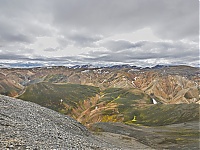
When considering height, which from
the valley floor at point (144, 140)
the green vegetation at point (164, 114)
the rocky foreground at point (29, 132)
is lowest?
the green vegetation at point (164, 114)

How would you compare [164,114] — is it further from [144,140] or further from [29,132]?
[29,132]

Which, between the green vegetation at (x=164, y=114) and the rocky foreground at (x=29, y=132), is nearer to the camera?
the rocky foreground at (x=29, y=132)

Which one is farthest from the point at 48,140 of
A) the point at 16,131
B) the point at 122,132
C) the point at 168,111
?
the point at 168,111

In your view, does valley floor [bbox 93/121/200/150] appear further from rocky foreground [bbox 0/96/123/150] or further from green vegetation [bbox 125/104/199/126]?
green vegetation [bbox 125/104/199/126]

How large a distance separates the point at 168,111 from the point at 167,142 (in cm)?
9973

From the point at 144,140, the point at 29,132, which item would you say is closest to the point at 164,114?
the point at 144,140

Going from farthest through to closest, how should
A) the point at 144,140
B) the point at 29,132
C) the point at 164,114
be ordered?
the point at 164,114, the point at 144,140, the point at 29,132

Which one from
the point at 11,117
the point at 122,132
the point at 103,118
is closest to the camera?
the point at 11,117

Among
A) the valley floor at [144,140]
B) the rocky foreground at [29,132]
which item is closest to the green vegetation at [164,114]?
the valley floor at [144,140]

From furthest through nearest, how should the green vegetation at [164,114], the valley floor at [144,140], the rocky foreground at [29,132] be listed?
the green vegetation at [164,114] → the valley floor at [144,140] → the rocky foreground at [29,132]

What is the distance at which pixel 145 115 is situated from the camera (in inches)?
7165

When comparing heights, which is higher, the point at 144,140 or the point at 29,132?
the point at 29,132

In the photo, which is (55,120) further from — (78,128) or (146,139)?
(146,139)

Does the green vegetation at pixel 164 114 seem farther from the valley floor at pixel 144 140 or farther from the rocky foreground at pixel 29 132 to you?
the rocky foreground at pixel 29 132
